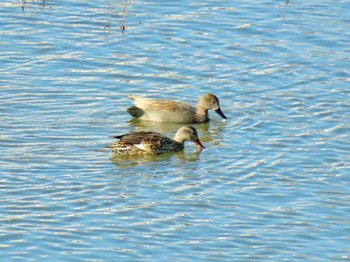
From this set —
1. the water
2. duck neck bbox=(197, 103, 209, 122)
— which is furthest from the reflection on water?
duck neck bbox=(197, 103, 209, 122)

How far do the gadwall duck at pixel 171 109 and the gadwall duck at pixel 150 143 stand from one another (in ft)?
3.33

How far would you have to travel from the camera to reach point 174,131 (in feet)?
55.1

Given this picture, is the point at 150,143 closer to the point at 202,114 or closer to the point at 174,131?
the point at 174,131

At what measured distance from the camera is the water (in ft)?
39.9

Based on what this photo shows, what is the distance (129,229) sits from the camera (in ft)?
40.3

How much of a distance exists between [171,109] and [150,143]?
155 centimetres

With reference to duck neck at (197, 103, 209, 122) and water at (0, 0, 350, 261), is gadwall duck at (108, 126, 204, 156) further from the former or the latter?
duck neck at (197, 103, 209, 122)

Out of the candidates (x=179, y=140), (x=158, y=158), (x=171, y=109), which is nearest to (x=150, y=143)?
(x=158, y=158)

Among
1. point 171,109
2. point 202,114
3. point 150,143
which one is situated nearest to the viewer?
point 150,143

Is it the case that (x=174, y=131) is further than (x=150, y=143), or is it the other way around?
(x=174, y=131)

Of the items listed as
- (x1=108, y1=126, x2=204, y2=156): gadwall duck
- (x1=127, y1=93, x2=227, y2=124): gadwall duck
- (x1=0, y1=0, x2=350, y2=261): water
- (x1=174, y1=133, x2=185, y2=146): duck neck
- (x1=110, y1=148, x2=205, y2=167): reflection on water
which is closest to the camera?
(x1=0, y1=0, x2=350, y2=261): water

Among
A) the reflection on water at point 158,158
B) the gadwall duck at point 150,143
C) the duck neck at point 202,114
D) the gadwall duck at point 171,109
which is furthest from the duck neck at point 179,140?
the duck neck at point 202,114

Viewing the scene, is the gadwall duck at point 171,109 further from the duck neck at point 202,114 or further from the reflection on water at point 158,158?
the reflection on water at point 158,158

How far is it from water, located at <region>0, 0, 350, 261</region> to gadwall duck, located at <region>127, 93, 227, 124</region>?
160 mm
